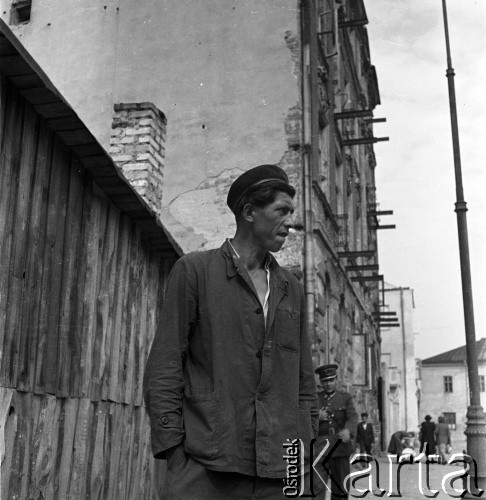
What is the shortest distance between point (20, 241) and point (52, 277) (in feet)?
1.46

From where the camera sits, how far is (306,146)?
1256cm

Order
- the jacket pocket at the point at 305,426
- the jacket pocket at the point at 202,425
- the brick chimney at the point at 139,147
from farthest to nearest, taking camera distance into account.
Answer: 1. the brick chimney at the point at 139,147
2. the jacket pocket at the point at 305,426
3. the jacket pocket at the point at 202,425

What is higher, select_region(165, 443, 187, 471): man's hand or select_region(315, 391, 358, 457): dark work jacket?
select_region(315, 391, 358, 457): dark work jacket

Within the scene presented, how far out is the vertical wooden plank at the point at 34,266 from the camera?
4250 mm

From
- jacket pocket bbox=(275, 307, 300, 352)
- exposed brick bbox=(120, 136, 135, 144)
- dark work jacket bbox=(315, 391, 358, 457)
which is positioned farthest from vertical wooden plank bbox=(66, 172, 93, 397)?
dark work jacket bbox=(315, 391, 358, 457)

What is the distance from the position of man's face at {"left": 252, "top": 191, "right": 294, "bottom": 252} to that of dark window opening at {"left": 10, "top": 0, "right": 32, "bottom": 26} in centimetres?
1417

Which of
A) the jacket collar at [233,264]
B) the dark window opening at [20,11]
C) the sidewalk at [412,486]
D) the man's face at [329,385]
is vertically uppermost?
the dark window opening at [20,11]

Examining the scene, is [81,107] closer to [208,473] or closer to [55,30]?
[55,30]

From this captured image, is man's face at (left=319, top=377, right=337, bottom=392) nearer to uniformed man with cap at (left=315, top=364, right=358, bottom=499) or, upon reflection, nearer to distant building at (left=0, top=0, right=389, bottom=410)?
uniformed man with cap at (left=315, top=364, right=358, bottom=499)

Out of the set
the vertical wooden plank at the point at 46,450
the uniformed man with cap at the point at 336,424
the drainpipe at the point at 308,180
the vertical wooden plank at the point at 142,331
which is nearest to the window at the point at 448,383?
the drainpipe at the point at 308,180

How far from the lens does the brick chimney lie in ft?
26.3

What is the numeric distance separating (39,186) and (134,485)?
273 cm

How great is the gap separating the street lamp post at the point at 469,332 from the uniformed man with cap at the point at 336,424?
1765mm

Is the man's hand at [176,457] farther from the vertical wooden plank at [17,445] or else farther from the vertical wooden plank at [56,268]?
the vertical wooden plank at [56,268]
